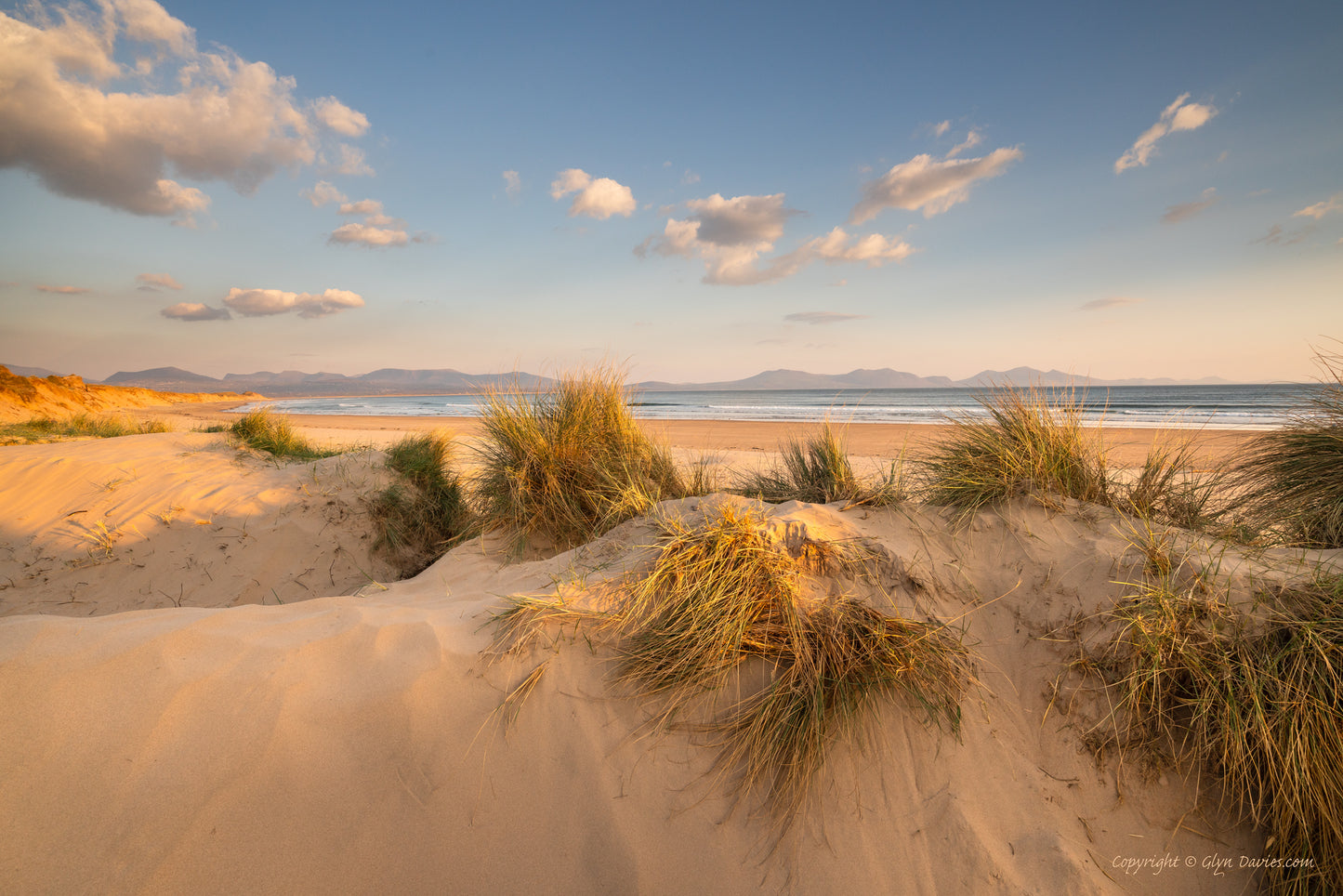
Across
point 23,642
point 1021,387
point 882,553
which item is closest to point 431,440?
point 23,642

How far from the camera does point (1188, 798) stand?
207cm

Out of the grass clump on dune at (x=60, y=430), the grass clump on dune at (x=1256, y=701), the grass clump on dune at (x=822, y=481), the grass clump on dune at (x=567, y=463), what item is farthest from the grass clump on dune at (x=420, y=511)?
the grass clump on dune at (x=60, y=430)

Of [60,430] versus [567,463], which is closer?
[567,463]

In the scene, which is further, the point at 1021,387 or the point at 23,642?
the point at 1021,387

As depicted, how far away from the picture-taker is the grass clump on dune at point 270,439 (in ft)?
22.0

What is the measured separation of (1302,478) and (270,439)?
977 centimetres

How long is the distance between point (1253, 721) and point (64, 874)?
4.03m

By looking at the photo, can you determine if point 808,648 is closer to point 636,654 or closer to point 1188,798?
point 636,654

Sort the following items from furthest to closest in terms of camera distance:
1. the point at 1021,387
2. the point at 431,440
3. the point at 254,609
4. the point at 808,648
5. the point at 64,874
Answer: the point at 431,440 → the point at 1021,387 → the point at 254,609 → the point at 808,648 → the point at 64,874

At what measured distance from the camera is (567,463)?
4531 millimetres

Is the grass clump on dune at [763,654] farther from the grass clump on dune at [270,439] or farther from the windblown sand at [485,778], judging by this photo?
the grass clump on dune at [270,439]

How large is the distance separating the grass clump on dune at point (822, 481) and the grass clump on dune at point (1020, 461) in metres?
0.32

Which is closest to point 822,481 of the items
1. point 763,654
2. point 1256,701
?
point 763,654

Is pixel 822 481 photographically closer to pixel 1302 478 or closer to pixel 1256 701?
pixel 1256 701
